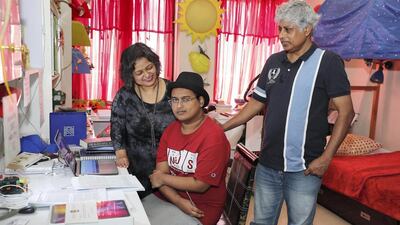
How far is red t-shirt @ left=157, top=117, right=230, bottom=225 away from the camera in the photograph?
5.36 ft

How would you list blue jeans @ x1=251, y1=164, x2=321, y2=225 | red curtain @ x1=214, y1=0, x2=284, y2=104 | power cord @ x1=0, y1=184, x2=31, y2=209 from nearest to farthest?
power cord @ x1=0, y1=184, x2=31, y2=209 < blue jeans @ x1=251, y1=164, x2=321, y2=225 < red curtain @ x1=214, y1=0, x2=284, y2=104

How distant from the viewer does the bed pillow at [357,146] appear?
360 centimetres

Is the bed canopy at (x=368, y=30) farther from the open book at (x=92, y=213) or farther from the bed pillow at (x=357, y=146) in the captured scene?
the open book at (x=92, y=213)

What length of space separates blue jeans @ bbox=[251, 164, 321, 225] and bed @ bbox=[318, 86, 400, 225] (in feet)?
4.08

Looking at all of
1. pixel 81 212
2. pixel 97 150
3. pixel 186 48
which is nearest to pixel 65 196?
pixel 81 212

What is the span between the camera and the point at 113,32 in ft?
15.6

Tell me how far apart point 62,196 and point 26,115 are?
3.15 feet

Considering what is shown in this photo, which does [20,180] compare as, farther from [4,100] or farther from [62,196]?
[4,100]

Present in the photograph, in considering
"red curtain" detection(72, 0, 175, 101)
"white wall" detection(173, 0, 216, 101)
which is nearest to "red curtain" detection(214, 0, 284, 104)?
"white wall" detection(173, 0, 216, 101)

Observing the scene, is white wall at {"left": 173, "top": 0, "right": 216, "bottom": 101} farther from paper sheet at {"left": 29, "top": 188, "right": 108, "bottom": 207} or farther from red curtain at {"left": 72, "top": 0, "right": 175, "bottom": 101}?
paper sheet at {"left": 29, "top": 188, "right": 108, "bottom": 207}

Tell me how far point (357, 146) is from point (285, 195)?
2.10 m

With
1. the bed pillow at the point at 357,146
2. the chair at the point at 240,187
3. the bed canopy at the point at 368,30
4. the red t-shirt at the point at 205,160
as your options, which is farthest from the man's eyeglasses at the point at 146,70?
the bed pillow at the point at 357,146

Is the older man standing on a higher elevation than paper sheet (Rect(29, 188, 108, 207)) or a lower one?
higher

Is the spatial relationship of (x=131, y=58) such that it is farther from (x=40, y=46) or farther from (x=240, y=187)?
(x=240, y=187)
